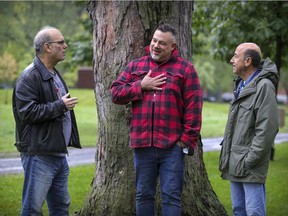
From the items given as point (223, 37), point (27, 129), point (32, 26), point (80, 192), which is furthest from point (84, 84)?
point (27, 129)

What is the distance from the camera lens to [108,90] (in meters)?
5.65

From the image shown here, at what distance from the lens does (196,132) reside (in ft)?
14.9

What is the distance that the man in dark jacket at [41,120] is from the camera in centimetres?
449

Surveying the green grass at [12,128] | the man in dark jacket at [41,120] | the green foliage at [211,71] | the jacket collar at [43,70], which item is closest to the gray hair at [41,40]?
the man in dark jacket at [41,120]

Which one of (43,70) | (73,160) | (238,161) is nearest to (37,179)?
(43,70)

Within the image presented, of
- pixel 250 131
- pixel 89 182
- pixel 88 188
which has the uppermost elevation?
pixel 250 131

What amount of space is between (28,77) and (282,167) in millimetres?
8249

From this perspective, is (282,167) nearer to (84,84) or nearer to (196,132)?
(196,132)

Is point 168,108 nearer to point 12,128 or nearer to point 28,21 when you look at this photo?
point 12,128

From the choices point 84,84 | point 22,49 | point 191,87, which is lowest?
point 84,84

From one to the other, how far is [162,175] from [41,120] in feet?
3.85

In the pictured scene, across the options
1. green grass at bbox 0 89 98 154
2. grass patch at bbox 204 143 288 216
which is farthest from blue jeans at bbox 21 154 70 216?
green grass at bbox 0 89 98 154

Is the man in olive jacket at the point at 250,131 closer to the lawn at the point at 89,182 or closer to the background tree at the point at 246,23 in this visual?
the lawn at the point at 89,182

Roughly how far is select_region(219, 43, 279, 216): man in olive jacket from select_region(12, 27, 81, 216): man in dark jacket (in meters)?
1.49
